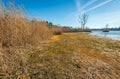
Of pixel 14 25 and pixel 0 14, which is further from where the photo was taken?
pixel 14 25

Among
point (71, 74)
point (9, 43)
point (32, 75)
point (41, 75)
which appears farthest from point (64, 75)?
point (9, 43)

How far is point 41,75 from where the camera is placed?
2801 millimetres

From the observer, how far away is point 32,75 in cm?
277

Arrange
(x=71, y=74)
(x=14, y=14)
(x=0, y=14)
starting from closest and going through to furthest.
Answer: (x=71, y=74) < (x=0, y=14) < (x=14, y=14)

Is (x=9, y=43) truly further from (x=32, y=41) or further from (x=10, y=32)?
(x=32, y=41)

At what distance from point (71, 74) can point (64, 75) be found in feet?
0.72

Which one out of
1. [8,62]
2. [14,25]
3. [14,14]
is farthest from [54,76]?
[14,14]

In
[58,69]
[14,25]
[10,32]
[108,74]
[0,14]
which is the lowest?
[108,74]

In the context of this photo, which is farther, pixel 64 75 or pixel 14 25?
pixel 14 25

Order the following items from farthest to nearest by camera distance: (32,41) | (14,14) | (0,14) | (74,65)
A: (32,41) → (14,14) → (0,14) → (74,65)

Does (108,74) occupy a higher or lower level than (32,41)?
lower

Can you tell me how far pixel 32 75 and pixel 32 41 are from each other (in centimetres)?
413

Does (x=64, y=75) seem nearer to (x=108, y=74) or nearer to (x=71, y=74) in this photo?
(x=71, y=74)

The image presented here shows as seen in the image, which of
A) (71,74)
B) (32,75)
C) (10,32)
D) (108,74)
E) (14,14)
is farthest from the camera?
(14,14)
